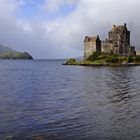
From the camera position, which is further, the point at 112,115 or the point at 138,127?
the point at 112,115

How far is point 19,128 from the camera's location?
28.7 meters

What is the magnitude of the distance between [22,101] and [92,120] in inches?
609

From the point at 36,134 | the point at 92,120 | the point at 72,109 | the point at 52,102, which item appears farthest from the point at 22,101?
the point at 36,134

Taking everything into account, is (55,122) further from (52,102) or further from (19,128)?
(52,102)

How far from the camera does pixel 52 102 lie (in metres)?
44.8

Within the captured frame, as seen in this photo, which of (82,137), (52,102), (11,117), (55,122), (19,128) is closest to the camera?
(82,137)

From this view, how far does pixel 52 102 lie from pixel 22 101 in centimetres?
398

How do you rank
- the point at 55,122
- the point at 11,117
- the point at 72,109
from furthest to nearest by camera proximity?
1. the point at 72,109
2. the point at 11,117
3. the point at 55,122

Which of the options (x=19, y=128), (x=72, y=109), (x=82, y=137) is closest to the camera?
(x=82, y=137)

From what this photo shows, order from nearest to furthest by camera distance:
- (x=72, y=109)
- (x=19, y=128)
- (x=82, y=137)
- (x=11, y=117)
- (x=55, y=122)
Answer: (x=82, y=137)
(x=19, y=128)
(x=55, y=122)
(x=11, y=117)
(x=72, y=109)

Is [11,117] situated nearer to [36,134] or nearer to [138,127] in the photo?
[36,134]

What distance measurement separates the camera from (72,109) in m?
38.8

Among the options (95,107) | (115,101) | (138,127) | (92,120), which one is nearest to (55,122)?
(92,120)

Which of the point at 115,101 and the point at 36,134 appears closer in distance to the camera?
the point at 36,134
